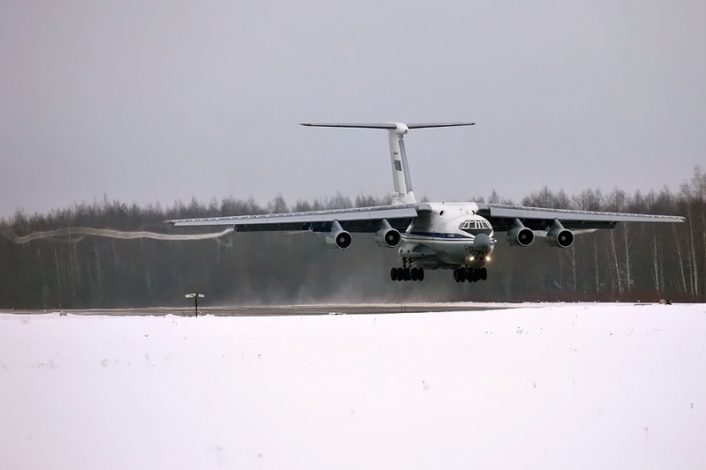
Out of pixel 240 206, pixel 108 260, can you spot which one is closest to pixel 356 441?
pixel 108 260

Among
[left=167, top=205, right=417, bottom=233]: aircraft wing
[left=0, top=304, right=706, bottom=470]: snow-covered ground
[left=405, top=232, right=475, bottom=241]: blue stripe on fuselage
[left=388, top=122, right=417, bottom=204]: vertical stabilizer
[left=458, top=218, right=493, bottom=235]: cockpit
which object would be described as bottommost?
[left=0, top=304, right=706, bottom=470]: snow-covered ground

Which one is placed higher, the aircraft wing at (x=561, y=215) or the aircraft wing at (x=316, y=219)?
the aircraft wing at (x=316, y=219)

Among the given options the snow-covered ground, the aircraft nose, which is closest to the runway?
the aircraft nose

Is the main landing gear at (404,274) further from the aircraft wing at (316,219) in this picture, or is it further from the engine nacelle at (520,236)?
the engine nacelle at (520,236)

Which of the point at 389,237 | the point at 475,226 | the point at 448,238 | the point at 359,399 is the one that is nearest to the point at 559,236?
the point at 475,226

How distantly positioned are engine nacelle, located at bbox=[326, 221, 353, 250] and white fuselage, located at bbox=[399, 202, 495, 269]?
10.2 ft

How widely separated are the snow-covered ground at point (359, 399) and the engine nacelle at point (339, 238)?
15.1 m

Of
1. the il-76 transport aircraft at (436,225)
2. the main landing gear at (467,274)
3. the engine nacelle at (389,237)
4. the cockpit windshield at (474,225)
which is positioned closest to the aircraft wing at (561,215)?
the il-76 transport aircraft at (436,225)

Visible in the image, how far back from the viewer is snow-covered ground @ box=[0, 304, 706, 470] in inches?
366

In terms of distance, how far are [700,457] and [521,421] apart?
194 cm

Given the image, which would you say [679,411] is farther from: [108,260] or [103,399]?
[108,260]

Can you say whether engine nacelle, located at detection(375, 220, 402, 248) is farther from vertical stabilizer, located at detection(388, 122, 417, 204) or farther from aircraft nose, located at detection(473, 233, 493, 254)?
vertical stabilizer, located at detection(388, 122, 417, 204)

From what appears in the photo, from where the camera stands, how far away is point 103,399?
38.3 feet

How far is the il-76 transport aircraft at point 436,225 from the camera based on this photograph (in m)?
33.3
